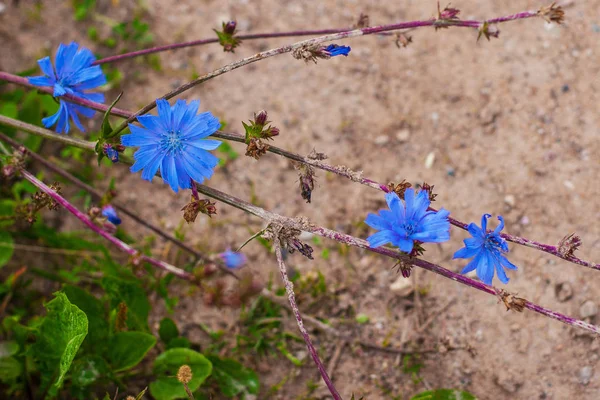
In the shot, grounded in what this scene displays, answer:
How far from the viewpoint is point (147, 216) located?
3.89m

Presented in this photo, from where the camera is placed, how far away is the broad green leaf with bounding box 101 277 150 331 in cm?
323

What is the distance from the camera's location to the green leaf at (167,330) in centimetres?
329

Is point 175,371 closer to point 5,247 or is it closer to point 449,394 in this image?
point 5,247

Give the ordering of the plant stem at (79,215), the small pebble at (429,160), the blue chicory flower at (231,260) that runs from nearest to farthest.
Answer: the plant stem at (79,215), the blue chicory flower at (231,260), the small pebble at (429,160)

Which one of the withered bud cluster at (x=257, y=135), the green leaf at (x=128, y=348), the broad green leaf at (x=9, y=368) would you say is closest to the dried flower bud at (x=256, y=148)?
the withered bud cluster at (x=257, y=135)

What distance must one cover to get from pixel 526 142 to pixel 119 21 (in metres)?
3.04

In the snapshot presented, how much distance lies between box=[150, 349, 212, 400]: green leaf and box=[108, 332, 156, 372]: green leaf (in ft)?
0.47

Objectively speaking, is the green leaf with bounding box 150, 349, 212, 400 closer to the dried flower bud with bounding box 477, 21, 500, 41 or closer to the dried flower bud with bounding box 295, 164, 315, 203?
the dried flower bud with bounding box 295, 164, 315, 203

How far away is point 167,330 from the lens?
3316mm

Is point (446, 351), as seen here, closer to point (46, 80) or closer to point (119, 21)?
point (46, 80)

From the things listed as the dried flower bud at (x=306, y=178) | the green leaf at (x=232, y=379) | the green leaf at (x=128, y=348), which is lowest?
the green leaf at (x=128, y=348)

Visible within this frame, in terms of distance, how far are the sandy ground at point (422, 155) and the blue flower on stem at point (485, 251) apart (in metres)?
0.84

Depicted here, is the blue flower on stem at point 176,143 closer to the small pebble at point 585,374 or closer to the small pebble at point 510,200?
the small pebble at point 510,200

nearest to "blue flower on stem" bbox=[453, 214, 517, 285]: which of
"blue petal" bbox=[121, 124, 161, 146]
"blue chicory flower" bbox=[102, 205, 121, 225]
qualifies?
"blue petal" bbox=[121, 124, 161, 146]
